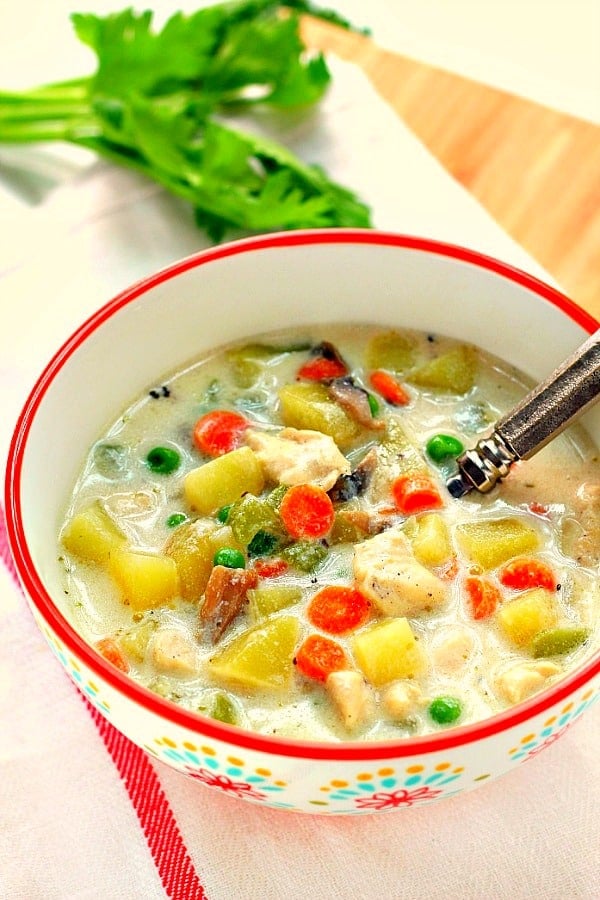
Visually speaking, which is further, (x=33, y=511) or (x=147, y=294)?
(x=147, y=294)

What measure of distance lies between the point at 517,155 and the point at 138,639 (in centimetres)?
215

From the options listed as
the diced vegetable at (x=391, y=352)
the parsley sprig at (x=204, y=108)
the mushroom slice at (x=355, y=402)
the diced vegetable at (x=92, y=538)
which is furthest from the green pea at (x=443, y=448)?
the parsley sprig at (x=204, y=108)

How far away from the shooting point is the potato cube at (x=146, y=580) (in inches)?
82.8

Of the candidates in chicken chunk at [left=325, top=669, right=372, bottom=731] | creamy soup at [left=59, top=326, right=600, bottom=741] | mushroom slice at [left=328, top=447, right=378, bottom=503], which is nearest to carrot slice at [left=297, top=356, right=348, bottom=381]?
creamy soup at [left=59, top=326, right=600, bottom=741]

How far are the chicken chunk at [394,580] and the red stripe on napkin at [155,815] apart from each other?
575 millimetres

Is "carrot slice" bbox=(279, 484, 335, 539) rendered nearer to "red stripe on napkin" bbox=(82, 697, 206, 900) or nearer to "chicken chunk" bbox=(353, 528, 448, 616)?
"chicken chunk" bbox=(353, 528, 448, 616)

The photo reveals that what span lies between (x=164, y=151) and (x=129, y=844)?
2.00 m

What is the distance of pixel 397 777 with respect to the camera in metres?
1.64

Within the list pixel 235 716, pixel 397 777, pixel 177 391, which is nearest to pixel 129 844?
pixel 235 716

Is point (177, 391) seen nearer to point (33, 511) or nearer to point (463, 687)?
point (33, 511)

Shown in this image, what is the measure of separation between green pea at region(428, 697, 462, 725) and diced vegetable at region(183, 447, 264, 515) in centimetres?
63

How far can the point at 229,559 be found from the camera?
2109 mm

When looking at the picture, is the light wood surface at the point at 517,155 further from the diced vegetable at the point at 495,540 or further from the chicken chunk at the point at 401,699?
the chicken chunk at the point at 401,699

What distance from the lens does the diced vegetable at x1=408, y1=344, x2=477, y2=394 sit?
258 centimetres
